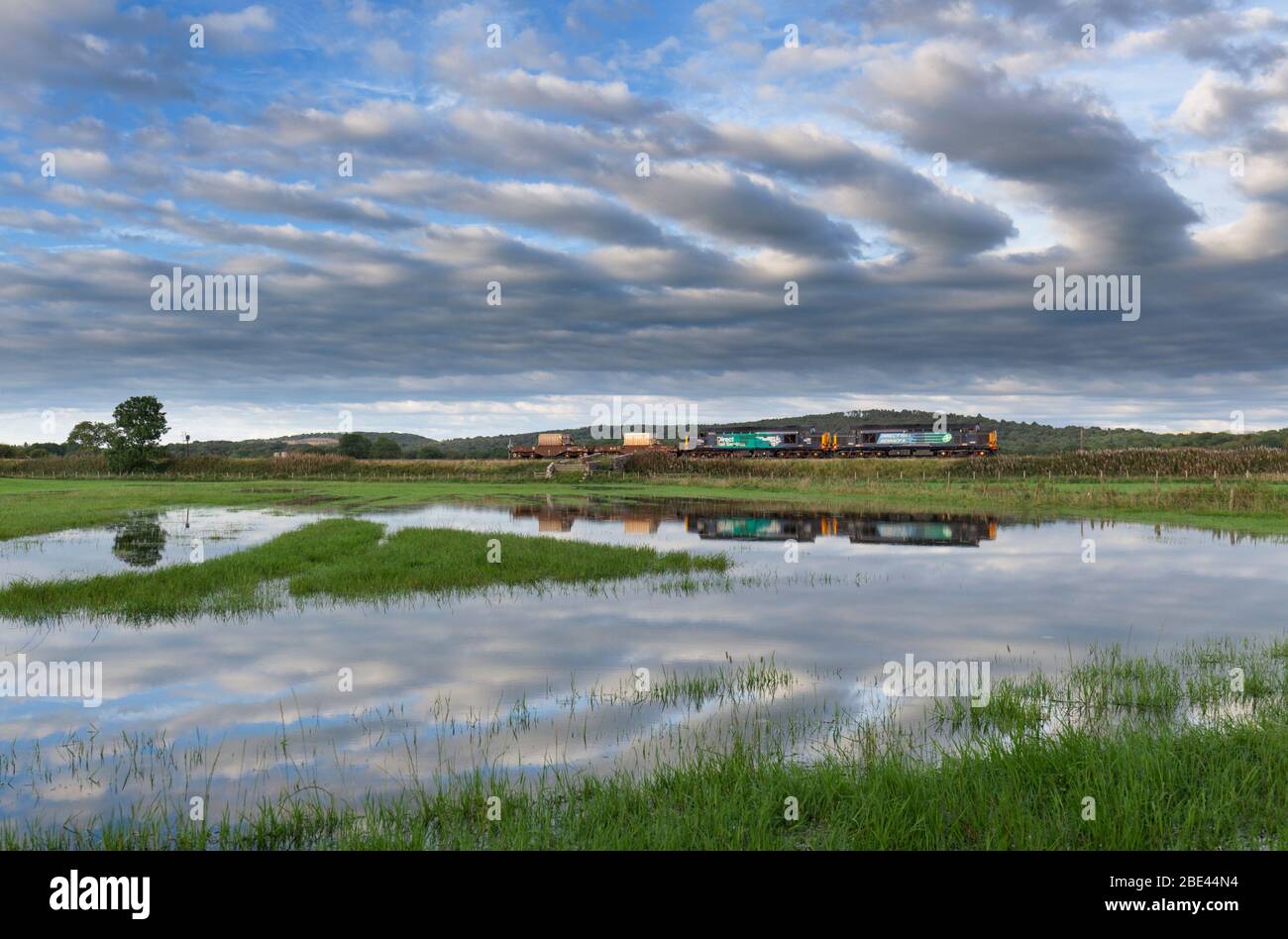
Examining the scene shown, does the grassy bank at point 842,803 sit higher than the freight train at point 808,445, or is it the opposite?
the freight train at point 808,445

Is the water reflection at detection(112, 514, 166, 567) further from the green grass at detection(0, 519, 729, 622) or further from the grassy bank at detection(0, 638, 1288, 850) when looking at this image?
the grassy bank at detection(0, 638, 1288, 850)

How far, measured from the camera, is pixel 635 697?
12742 mm

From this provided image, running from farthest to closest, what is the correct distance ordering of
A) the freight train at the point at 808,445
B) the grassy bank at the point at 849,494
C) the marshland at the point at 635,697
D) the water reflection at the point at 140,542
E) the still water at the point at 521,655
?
the freight train at the point at 808,445 < the grassy bank at the point at 849,494 < the water reflection at the point at 140,542 < the still water at the point at 521,655 < the marshland at the point at 635,697

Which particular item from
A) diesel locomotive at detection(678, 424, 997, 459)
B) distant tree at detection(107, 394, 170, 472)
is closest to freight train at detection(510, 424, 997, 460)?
diesel locomotive at detection(678, 424, 997, 459)

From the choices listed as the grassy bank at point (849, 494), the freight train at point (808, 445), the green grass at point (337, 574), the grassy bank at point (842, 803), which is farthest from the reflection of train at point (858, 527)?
the freight train at point (808, 445)

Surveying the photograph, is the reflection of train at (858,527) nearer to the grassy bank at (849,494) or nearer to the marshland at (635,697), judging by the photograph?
the marshland at (635,697)

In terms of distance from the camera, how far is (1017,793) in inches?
315

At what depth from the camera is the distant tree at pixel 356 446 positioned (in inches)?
6860

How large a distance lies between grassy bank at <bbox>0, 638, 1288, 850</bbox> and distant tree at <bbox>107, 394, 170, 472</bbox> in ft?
388

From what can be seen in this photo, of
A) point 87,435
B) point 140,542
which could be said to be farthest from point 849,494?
point 87,435

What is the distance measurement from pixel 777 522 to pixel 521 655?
33218 mm

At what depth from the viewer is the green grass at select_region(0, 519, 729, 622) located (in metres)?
19.8

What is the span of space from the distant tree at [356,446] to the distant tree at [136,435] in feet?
191
